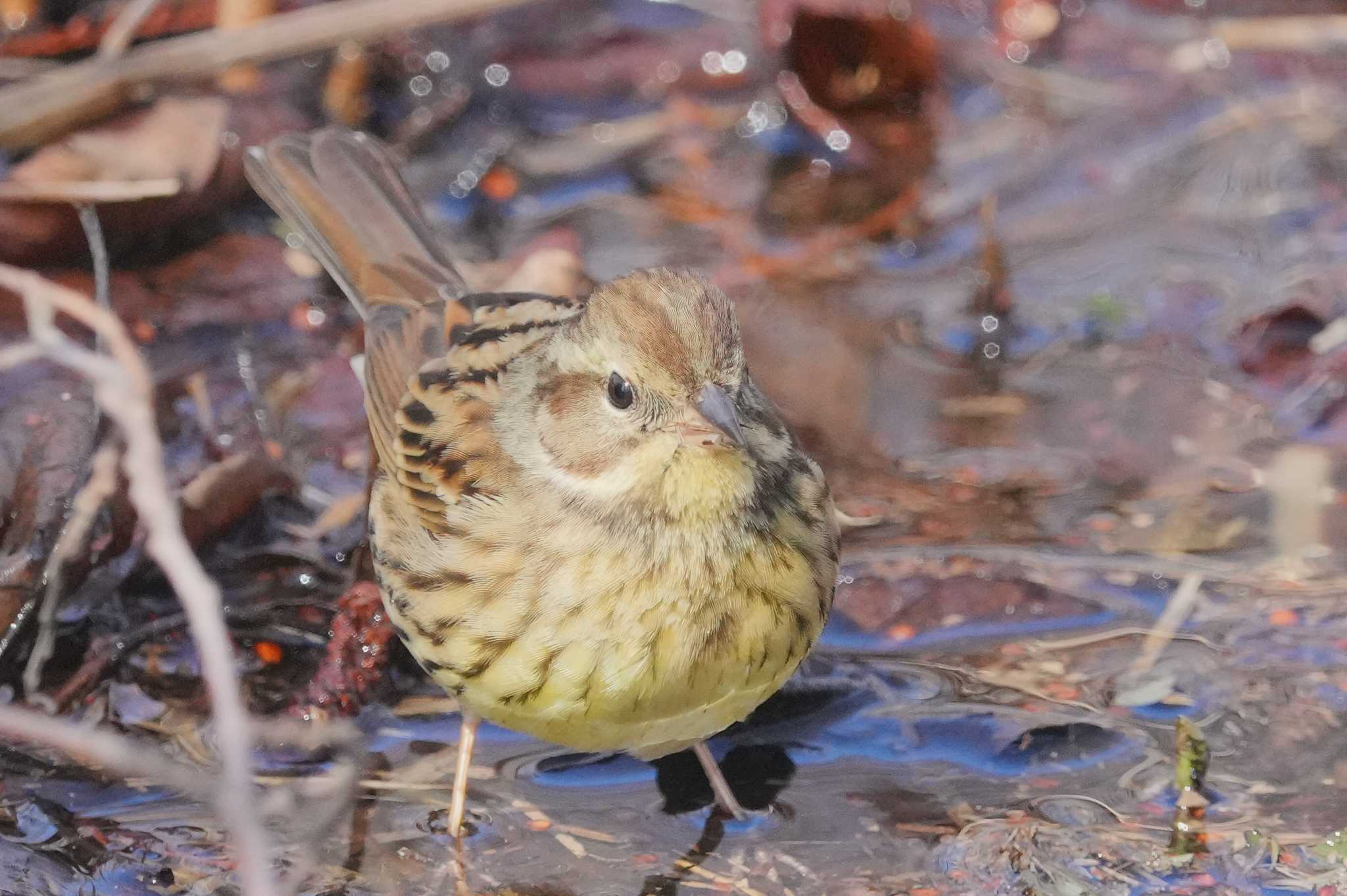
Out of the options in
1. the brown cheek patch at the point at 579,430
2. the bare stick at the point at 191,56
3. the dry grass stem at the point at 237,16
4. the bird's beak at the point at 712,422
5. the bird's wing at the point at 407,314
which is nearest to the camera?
the bird's beak at the point at 712,422

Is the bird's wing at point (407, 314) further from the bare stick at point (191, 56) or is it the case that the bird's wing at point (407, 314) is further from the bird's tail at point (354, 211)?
the bare stick at point (191, 56)

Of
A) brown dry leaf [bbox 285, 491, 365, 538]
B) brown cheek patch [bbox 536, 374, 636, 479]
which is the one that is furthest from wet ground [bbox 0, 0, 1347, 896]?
brown cheek patch [bbox 536, 374, 636, 479]

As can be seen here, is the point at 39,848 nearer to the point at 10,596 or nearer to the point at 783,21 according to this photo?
the point at 10,596

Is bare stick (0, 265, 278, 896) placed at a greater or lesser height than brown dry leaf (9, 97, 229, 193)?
lesser

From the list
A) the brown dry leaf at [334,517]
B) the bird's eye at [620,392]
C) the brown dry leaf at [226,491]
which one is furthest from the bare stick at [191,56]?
the bird's eye at [620,392]

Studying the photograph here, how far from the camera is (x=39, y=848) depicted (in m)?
3.74

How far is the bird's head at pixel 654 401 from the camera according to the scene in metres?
3.41

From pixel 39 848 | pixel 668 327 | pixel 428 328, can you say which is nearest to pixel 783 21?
pixel 428 328

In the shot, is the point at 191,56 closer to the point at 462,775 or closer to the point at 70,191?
the point at 70,191

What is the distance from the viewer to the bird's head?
3410 millimetres

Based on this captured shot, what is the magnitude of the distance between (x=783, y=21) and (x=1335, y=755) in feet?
12.0

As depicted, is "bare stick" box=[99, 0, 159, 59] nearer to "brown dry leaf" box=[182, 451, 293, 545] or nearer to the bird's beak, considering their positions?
"brown dry leaf" box=[182, 451, 293, 545]

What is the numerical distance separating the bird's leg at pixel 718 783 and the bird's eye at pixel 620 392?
855 mm

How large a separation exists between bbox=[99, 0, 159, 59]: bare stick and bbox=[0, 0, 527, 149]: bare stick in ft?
0.11
